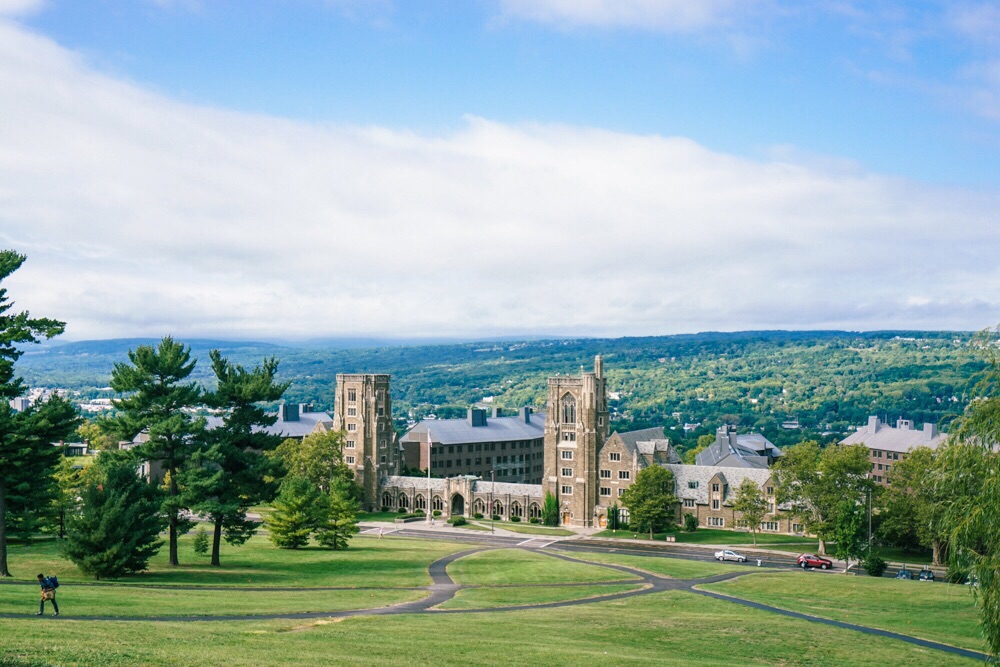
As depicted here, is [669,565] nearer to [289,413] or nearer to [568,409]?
[568,409]

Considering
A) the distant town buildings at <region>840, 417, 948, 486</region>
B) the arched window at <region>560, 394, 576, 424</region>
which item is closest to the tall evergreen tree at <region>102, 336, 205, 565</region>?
the arched window at <region>560, 394, 576, 424</region>

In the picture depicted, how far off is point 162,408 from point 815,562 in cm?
6609

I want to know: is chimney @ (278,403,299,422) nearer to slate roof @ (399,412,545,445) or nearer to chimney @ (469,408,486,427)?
slate roof @ (399,412,545,445)

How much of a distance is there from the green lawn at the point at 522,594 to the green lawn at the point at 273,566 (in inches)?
258

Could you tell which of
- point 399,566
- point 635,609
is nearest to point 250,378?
point 399,566

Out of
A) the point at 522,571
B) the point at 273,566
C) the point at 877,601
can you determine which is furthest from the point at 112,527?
the point at 877,601

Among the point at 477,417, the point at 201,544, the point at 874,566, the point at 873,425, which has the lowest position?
the point at 874,566

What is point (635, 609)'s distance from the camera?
2191 inches

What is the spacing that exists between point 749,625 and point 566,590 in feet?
57.3

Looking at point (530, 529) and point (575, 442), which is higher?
point (575, 442)

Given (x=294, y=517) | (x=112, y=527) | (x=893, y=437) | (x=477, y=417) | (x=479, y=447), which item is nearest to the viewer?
(x=112, y=527)

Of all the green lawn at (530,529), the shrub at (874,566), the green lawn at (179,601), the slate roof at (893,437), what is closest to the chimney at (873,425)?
the slate roof at (893,437)

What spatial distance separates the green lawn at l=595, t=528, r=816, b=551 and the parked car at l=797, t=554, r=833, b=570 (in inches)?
570

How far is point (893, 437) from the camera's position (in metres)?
168
